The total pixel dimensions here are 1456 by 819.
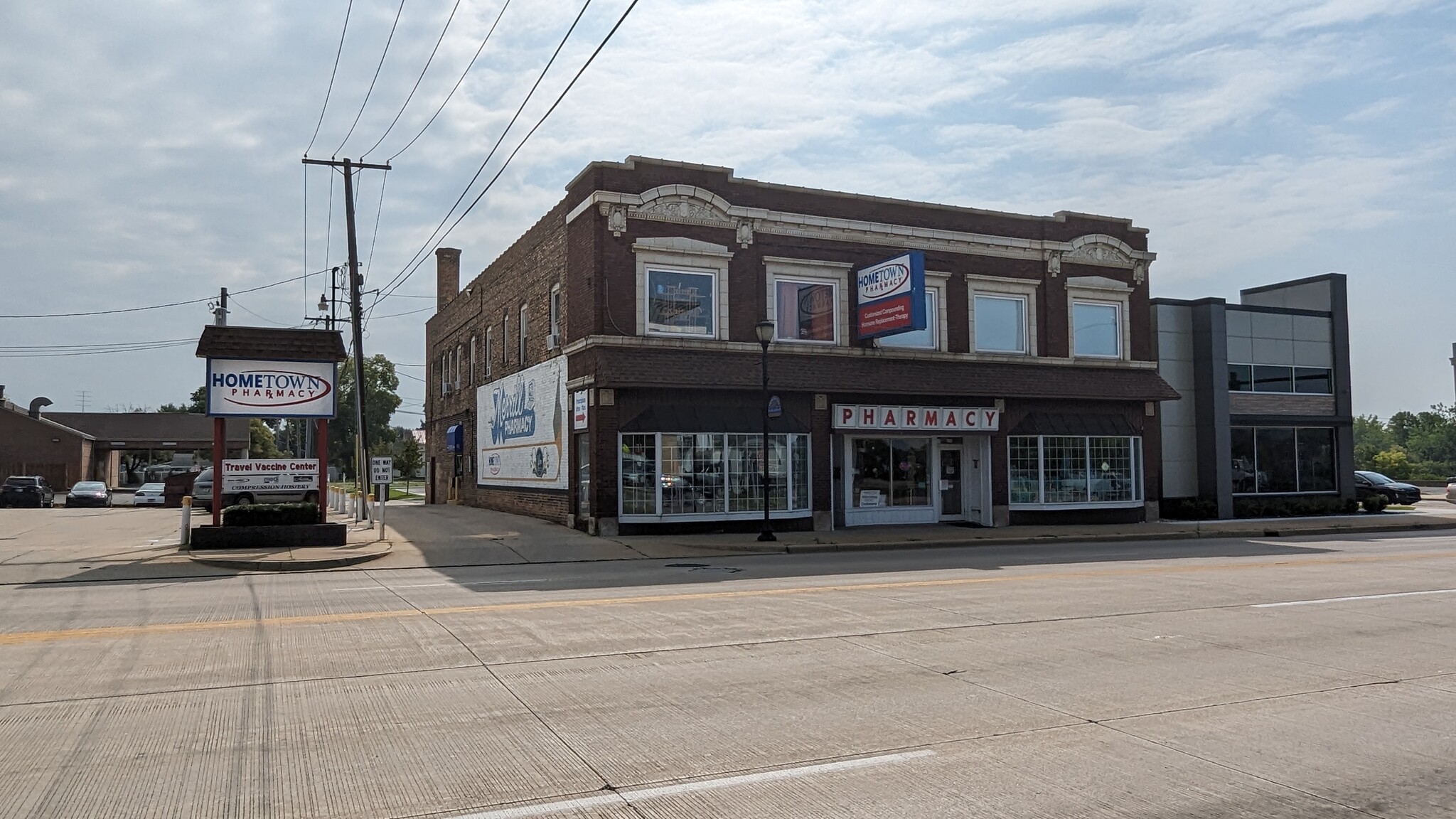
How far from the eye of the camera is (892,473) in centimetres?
2647

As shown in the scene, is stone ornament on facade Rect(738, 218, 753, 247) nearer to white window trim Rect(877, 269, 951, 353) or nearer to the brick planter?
white window trim Rect(877, 269, 951, 353)

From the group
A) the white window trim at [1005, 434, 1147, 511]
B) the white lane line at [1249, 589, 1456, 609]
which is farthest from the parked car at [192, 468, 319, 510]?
the white lane line at [1249, 589, 1456, 609]

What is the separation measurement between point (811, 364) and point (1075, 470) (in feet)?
28.2

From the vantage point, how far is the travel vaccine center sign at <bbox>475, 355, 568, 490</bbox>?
2605cm

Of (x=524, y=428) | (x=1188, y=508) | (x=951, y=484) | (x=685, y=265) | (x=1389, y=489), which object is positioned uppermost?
(x=685, y=265)

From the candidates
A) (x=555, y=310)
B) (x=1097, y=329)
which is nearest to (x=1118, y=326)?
(x=1097, y=329)

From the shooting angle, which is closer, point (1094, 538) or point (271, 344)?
point (271, 344)

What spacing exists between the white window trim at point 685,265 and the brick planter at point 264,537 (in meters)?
7.81

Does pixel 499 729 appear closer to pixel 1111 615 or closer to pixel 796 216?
pixel 1111 615

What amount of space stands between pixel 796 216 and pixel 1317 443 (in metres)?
20.4

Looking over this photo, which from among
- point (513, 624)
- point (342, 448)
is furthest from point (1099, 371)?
point (342, 448)

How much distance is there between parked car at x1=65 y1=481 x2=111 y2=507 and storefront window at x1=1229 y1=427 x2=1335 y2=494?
1740 inches

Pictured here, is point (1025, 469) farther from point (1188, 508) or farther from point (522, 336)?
point (522, 336)

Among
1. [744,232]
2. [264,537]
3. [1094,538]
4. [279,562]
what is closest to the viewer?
[279,562]
